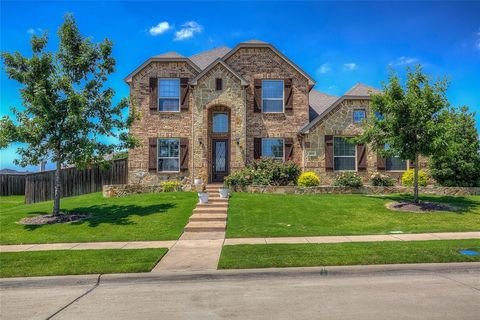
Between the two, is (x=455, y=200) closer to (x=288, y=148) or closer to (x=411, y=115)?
(x=411, y=115)

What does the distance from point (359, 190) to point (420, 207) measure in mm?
4416

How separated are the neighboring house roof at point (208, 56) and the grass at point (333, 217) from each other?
11415 millimetres

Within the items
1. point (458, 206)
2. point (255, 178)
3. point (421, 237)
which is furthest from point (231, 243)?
point (458, 206)

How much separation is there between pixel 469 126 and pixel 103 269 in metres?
20.5

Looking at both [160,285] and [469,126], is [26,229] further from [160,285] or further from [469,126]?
[469,126]

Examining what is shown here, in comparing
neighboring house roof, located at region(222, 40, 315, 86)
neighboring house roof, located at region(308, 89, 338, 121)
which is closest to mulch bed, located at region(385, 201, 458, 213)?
neighboring house roof, located at region(308, 89, 338, 121)

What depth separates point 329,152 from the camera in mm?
21438

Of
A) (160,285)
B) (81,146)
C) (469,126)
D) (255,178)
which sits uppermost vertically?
(469,126)

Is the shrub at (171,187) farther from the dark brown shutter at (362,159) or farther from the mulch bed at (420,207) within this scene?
the dark brown shutter at (362,159)

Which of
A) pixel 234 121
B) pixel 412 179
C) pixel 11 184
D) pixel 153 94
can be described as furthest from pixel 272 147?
pixel 11 184

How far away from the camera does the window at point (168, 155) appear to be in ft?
70.9

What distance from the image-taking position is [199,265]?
773 centimetres

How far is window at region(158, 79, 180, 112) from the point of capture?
2177 cm

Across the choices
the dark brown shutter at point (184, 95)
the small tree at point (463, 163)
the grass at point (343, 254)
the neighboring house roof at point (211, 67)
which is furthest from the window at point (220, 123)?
the grass at point (343, 254)
